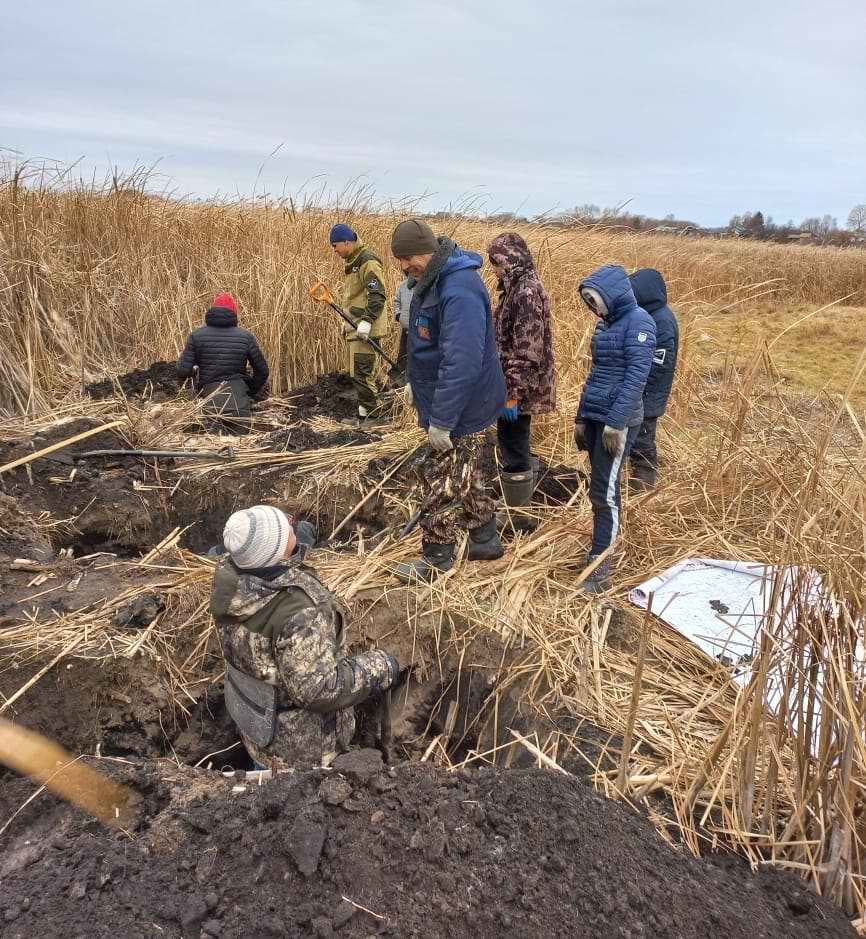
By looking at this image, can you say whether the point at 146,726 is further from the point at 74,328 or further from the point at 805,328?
the point at 805,328

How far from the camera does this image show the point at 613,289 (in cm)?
303

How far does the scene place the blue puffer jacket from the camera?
302cm

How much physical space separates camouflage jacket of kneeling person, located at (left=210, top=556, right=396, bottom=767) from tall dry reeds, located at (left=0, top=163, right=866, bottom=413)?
393 centimetres

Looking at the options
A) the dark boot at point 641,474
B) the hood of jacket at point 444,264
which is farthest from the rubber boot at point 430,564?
the dark boot at point 641,474

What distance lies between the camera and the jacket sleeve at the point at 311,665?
2232mm

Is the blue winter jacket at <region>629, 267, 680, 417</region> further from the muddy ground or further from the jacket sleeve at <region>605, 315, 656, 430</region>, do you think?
the muddy ground

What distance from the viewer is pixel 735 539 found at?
367 cm

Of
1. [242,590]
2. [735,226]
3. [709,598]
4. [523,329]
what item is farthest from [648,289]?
[735,226]

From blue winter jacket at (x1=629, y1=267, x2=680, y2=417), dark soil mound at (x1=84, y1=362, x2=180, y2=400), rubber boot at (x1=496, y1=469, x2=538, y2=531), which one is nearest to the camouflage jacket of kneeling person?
rubber boot at (x1=496, y1=469, x2=538, y2=531)

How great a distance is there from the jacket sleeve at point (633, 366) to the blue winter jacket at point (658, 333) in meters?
1.00

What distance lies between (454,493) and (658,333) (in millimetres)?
1880

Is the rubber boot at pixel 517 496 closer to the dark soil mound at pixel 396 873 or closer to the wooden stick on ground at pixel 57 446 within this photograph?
the dark soil mound at pixel 396 873

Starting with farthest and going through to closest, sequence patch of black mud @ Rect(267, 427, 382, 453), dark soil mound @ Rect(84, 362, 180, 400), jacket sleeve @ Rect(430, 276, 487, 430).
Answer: dark soil mound @ Rect(84, 362, 180, 400) → patch of black mud @ Rect(267, 427, 382, 453) → jacket sleeve @ Rect(430, 276, 487, 430)

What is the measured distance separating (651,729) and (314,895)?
1317 mm
